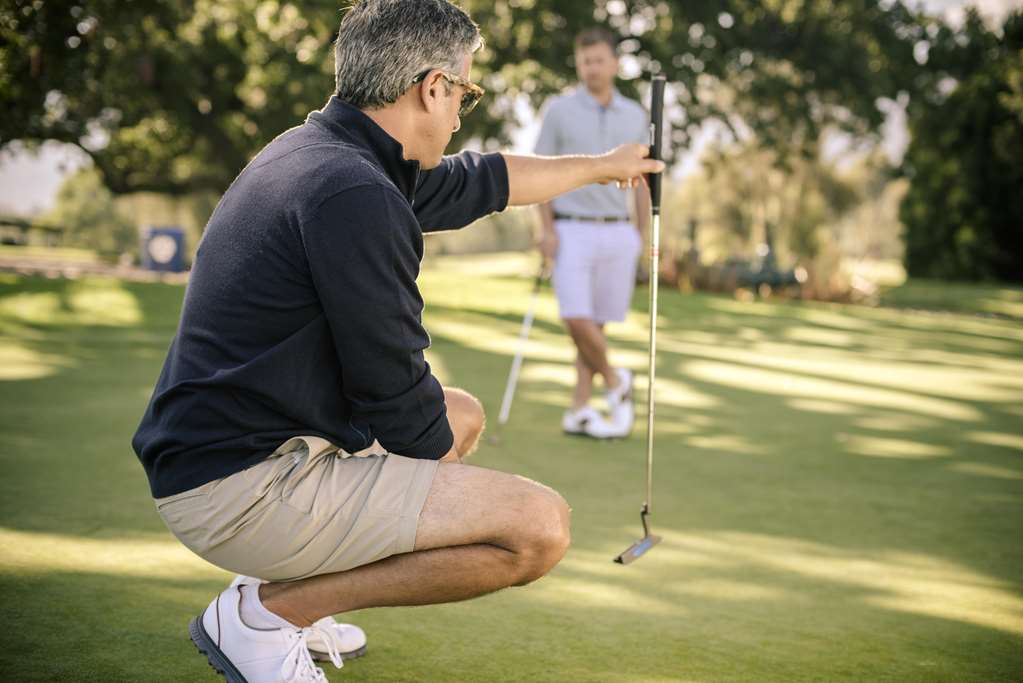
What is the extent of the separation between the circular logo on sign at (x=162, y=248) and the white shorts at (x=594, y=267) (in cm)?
1792

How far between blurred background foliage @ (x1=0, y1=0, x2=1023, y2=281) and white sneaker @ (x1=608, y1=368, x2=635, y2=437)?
35.3 feet

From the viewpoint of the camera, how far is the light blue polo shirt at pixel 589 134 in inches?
259

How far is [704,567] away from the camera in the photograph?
3945 millimetres

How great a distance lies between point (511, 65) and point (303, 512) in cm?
Result: 1983

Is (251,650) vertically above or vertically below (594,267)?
below

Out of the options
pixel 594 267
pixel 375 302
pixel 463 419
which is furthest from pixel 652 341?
pixel 594 267

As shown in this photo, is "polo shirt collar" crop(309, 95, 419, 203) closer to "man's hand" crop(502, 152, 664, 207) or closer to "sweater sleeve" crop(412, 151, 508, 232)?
"sweater sleeve" crop(412, 151, 508, 232)

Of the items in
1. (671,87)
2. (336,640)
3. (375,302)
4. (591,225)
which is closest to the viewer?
(375,302)

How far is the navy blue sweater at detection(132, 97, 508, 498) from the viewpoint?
232cm

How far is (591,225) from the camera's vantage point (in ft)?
22.0

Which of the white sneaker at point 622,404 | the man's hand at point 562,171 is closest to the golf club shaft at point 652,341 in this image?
the man's hand at point 562,171

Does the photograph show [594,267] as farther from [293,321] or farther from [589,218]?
[293,321]

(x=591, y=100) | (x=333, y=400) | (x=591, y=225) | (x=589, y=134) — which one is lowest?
(x=333, y=400)

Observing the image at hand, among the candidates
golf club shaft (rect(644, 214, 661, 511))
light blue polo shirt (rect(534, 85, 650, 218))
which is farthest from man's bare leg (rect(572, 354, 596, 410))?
golf club shaft (rect(644, 214, 661, 511))
